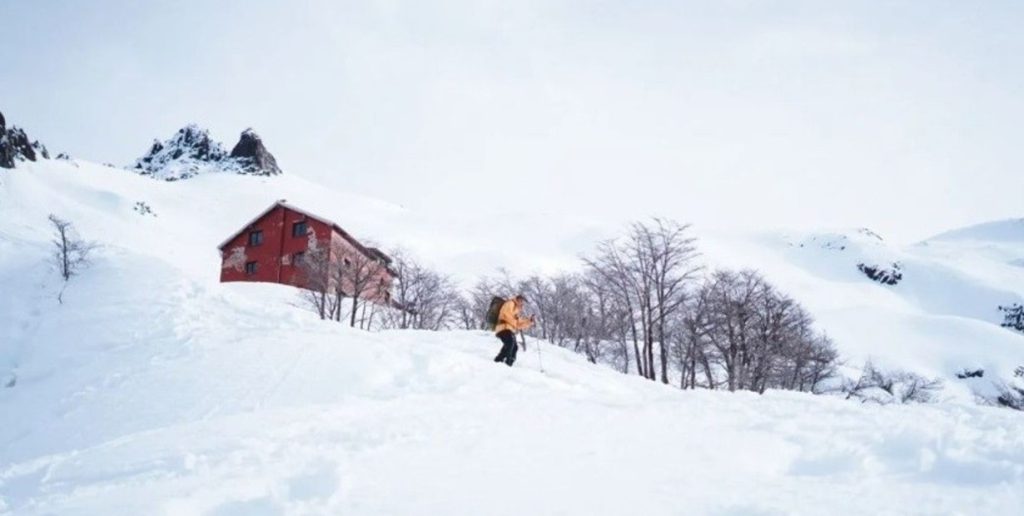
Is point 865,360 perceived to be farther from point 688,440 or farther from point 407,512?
point 407,512

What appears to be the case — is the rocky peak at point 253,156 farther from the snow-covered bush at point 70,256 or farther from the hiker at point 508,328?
the hiker at point 508,328

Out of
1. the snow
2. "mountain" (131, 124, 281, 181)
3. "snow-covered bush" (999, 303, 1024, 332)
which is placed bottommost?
the snow

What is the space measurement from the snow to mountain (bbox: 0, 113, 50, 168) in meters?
39.2

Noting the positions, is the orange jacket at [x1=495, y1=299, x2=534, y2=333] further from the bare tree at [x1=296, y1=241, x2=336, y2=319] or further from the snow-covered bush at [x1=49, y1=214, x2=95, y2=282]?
the bare tree at [x1=296, y1=241, x2=336, y2=319]

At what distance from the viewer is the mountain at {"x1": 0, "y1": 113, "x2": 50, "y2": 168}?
164ft

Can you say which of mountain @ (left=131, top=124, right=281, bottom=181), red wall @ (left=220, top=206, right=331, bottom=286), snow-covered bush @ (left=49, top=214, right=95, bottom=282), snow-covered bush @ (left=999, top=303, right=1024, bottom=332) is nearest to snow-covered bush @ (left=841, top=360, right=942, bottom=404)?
red wall @ (left=220, top=206, right=331, bottom=286)

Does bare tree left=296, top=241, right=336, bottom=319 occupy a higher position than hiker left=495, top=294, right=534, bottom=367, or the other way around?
bare tree left=296, top=241, right=336, bottom=319

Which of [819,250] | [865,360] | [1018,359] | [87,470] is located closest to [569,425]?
[87,470]

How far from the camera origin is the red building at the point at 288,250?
41.1m

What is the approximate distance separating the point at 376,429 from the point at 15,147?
67.1 metres

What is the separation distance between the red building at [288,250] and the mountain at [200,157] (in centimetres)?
5249

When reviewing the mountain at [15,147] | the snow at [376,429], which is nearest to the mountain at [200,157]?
the mountain at [15,147]

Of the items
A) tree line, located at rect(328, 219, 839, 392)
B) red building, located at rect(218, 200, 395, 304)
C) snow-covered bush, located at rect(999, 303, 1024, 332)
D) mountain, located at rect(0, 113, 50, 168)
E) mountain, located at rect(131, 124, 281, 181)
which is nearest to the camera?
tree line, located at rect(328, 219, 839, 392)

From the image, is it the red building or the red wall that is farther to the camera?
the red wall
